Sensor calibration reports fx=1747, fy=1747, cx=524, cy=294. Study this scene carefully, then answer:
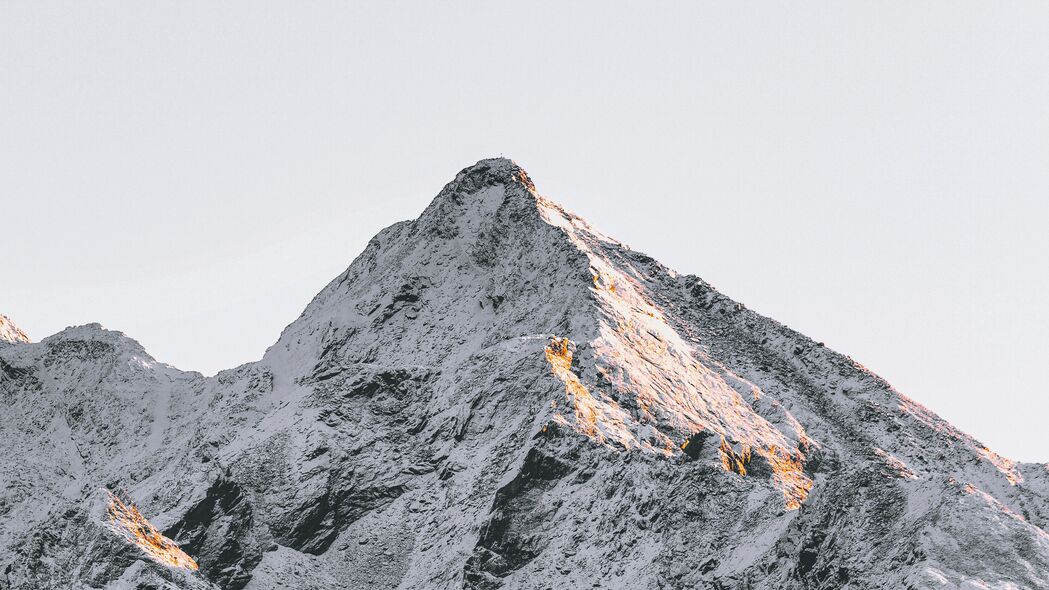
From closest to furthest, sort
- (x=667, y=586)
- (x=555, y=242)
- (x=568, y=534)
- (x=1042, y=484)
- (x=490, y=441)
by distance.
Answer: (x=667, y=586) → (x=568, y=534) → (x=490, y=441) → (x=1042, y=484) → (x=555, y=242)

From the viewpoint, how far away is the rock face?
4781 inches

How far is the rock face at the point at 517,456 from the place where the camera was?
121 meters

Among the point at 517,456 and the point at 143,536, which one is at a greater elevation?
the point at 517,456

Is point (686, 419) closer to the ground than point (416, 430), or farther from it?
farther from it

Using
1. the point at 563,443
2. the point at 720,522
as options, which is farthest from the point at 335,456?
the point at 720,522

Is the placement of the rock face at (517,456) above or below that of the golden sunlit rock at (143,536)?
above

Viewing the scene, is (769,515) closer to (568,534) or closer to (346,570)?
(568,534)

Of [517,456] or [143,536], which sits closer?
[143,536]

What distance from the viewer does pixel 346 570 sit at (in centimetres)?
14238

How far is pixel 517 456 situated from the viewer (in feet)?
464

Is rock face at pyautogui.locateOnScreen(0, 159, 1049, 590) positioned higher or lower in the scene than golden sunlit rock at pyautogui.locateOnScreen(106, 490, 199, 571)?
higher

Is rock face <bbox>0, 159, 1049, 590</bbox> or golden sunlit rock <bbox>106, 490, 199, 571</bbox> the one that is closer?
rock face <bbox>0, 159, 1049, 590</bbox>

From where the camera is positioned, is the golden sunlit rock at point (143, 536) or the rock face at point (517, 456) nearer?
the rock face at point (517, 456)

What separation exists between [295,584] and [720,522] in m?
35.3
